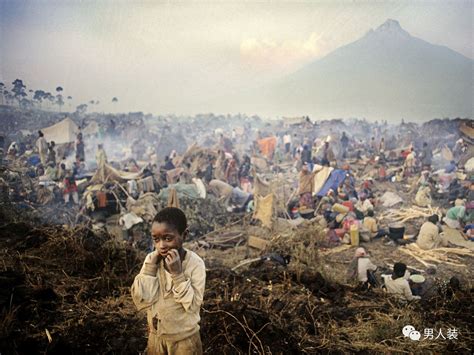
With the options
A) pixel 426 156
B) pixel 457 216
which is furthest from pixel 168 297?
pixel 426 156

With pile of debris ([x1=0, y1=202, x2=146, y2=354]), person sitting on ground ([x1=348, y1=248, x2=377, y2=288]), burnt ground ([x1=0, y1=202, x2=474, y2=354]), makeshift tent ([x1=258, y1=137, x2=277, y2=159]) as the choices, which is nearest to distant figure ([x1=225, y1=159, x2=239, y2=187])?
makeshift tent ([x1=258, y1=137, x2=277, y2=159])

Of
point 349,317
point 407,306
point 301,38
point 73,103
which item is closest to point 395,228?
point 407,306

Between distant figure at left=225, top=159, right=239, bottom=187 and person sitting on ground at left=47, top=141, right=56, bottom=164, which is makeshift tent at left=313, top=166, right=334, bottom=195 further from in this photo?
person sitting on ground at left=47, top=141, right=56, bottom=164

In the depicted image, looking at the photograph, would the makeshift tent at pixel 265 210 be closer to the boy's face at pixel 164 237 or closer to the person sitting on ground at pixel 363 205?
the person sitting on ground at pixel 363 205

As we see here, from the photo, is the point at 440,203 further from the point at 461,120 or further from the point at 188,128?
the point at 188,128

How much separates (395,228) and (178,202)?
3.73 m

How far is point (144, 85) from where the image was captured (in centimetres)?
765

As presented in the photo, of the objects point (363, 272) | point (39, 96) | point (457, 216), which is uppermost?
point (39, 96)

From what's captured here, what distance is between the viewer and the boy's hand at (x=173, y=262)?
2074 mm

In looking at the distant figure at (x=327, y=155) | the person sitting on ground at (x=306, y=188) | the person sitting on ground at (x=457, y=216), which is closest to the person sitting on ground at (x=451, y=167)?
the person sitting on ground at (x=457, y=216)

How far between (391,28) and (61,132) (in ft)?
20.8

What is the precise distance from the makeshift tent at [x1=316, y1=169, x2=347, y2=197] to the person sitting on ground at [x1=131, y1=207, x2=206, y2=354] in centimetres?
540

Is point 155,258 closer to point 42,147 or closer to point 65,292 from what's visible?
point 65,292

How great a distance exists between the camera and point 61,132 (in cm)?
779
